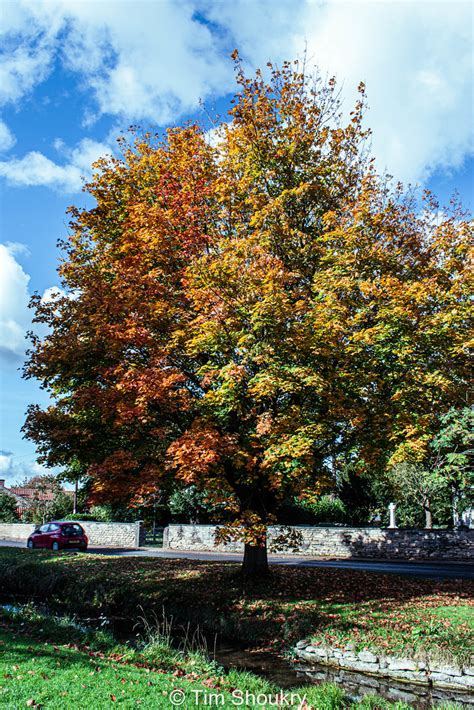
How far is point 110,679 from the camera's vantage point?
6914 millimetres

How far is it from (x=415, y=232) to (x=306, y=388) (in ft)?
21.2

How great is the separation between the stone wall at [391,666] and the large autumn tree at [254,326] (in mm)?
2590

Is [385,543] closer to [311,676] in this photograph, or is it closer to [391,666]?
[391,666]

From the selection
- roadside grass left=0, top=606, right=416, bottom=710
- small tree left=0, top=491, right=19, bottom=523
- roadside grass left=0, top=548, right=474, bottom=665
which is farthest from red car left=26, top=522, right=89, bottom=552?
small tree left=0, top=491, right=19, bottom=523

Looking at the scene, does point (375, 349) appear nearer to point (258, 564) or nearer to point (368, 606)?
point (368, 606)

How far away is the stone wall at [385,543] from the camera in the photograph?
895 inches

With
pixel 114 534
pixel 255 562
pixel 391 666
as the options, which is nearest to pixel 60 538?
pixel 114 534

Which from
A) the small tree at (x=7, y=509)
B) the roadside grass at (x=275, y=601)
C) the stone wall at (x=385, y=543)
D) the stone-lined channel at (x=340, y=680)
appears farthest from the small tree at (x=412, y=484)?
the small tree at (x=7, y=509)

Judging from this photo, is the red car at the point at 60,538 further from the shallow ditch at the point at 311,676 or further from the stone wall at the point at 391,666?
the stone wall at the point at 391,666

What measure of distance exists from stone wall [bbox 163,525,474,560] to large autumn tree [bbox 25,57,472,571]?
1056 centimetres

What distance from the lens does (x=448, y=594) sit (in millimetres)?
13398

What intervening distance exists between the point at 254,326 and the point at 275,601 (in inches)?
268

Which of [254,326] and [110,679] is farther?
[254,326]

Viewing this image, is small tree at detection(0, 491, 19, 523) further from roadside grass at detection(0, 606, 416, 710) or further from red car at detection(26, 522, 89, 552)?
roadside grass at detection(0, 606, 416, 710)
